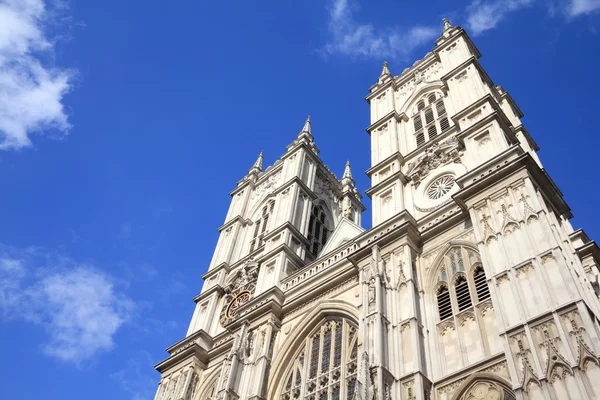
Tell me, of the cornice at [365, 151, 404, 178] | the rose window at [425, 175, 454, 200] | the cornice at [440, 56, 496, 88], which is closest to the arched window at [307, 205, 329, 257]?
the cornice at [365, 151, 404, 178]

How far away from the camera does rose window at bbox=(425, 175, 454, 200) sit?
917 inches

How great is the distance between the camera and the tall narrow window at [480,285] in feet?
58.9

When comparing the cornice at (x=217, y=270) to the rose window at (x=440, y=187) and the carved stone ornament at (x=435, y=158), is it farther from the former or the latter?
the rose window at (x=440, y=187)

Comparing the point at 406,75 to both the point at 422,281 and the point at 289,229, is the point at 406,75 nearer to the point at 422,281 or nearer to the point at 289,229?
the point at 289,229

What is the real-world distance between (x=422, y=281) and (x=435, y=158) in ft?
23.9

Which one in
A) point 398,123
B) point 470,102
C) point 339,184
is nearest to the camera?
point 470,102

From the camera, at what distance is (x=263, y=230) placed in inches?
1352

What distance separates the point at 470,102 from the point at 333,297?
10.9m

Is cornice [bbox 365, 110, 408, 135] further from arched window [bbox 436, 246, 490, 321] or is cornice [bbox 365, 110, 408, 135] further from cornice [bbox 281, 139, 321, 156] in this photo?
arched window [bbox 436, 246, 490, 321]

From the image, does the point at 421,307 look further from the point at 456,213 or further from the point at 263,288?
the point at 263,288

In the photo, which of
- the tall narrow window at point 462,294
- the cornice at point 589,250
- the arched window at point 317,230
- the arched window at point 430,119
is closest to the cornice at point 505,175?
the cornice at point 589,250

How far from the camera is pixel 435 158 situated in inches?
995

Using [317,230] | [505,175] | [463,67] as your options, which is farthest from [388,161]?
[317,230]

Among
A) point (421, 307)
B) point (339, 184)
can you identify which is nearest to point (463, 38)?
point (339, 184)
